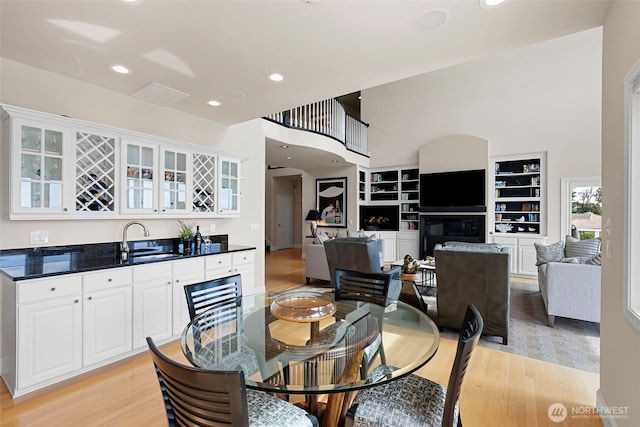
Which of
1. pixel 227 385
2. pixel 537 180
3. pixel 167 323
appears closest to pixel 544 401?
pixel 227 385

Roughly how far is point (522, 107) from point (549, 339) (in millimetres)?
5169

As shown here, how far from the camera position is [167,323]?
2.98 meters

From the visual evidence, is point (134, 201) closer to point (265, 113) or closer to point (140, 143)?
point (140, 143)

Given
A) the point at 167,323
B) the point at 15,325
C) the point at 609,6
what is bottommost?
the point at 167,323

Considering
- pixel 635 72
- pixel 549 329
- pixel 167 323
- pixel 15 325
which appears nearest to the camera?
pixel 635 72

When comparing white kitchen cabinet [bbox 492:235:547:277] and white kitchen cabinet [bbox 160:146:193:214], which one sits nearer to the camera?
white kitchen cabinet [bbox 160:146:193:214]

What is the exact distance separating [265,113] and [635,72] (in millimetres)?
→ 3237

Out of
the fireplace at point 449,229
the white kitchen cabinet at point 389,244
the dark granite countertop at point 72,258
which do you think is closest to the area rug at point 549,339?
the fireplace at point 449,229

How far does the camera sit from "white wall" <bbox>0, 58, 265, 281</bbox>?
2529 mm

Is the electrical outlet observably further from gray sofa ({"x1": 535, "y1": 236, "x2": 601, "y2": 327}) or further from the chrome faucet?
gray sofa ({"x1": 535, "y1": 236, "x2": 601, "y2": 327})

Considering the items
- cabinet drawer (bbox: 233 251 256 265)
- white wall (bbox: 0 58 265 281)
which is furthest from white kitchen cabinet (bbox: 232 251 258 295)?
white wall (bbox: 0 58 265 281)

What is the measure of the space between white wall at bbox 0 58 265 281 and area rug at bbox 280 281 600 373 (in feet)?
6.48

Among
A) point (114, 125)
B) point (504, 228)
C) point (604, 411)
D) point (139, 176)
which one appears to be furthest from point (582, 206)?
point (114, 125)

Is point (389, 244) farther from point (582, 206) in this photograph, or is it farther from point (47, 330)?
point (47, 330)
